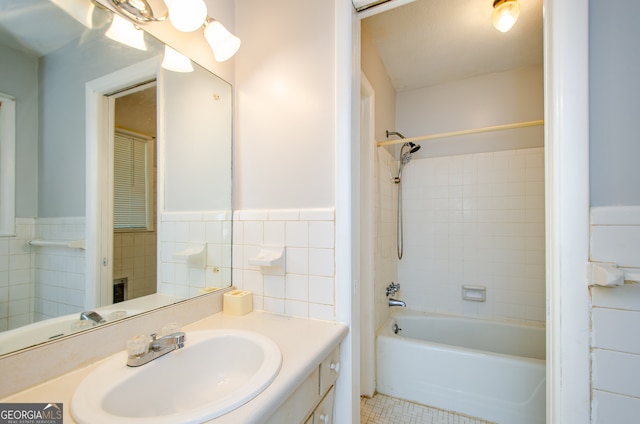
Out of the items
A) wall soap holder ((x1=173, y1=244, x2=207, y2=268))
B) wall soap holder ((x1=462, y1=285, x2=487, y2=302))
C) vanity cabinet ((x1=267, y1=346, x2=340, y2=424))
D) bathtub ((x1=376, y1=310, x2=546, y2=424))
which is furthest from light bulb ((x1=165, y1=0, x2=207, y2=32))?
wall soap holder ((x1=462, y1=285, x2=487, y2=302))

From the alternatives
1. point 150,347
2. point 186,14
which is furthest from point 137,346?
point 186,14

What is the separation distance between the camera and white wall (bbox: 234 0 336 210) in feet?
3.65

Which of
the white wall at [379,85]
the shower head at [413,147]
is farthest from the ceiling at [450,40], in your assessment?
the shower head at [413,147]

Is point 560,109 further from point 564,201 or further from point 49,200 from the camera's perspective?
point 49,200

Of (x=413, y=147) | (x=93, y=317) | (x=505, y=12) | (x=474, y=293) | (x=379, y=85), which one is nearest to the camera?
Answer: (x=93, y=317)

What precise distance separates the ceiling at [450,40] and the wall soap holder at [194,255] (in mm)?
1731

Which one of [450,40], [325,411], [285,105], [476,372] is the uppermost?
[450,40]

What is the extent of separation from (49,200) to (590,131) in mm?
1600

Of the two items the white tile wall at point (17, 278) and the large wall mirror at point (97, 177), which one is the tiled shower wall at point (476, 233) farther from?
the white tile wall at point (17, 278)

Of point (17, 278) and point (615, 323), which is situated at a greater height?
point (17, 278)

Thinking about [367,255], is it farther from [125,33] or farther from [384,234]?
[125,33]

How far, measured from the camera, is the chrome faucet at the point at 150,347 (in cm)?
72

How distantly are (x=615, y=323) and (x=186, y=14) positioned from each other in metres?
1.76

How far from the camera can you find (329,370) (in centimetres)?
93
